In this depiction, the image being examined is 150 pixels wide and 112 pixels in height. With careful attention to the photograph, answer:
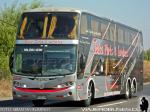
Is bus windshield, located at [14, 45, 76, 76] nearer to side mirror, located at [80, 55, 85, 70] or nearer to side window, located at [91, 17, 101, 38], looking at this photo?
side mirror, located at [80, 55, 85, 70]

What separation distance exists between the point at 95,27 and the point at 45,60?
11.5 feet

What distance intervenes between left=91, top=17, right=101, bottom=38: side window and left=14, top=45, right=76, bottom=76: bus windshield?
8.01ft

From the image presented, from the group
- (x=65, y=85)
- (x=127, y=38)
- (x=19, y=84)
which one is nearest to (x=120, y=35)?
(x=127, y=38)

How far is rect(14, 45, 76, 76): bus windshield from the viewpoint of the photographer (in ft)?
69.6

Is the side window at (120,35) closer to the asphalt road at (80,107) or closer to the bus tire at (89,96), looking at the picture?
the asphalt road at (80,107)

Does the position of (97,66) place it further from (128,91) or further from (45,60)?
(128,91)

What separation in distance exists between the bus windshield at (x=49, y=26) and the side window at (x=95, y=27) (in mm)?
1908

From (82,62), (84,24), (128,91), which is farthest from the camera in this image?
(128,91)

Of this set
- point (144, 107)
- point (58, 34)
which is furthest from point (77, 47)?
point (144, 107)

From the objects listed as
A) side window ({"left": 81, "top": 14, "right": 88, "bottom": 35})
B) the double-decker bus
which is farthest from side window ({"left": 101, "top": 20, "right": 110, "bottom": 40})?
side window ({"left": 81, "top": 14, "right": 88, "bottom": 35})

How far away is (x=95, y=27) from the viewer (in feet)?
78.3

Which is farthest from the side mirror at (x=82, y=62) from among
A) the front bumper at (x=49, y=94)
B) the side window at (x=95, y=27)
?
the side window at (x=95, y=27)


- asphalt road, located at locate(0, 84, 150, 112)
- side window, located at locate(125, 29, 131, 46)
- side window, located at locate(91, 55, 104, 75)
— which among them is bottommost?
asphalt road, located at locate(0, 84, 150, 112)

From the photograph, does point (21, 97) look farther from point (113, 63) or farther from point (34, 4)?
point (34, 4)
